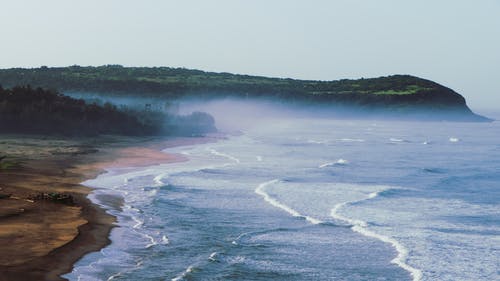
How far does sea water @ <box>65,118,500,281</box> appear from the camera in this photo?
1669 cm

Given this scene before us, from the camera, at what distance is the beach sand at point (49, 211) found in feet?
51.7

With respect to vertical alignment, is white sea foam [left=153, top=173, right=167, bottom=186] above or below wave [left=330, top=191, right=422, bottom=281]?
below

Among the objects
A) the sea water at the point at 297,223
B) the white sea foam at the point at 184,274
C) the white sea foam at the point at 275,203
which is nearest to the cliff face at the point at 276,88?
the sea water at the point at 297,223

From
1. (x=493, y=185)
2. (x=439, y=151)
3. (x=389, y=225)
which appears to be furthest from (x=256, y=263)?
(x=439, y=151)

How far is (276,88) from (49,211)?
5996 inches

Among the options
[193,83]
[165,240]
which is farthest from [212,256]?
[193,83]

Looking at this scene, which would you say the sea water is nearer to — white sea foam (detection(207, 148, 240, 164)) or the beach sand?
the beach sand

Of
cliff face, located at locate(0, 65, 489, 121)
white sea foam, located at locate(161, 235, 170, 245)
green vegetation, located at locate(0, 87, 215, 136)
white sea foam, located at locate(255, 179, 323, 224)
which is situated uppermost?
cliff face, located at locate(0, 65, 489, 121)

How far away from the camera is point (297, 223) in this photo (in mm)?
22859

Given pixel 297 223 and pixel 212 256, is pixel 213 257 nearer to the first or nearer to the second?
pixel 212 256

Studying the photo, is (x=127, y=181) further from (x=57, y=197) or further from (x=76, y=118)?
(x=76, y=118)

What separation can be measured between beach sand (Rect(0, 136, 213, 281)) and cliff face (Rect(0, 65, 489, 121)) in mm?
93361

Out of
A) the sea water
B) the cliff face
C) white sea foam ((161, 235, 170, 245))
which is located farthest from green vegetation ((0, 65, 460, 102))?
white sea foam ((161, 235, 170, 245))

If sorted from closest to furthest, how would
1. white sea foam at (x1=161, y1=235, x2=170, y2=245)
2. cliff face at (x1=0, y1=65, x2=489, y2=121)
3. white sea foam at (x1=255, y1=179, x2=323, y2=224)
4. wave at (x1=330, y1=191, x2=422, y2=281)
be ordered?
1. wave at (x1=330, y1=191, x2=422, y2=281)
2. white sea foam at (x1=161, y1=235, x2=170, y2=245)
3. white sea foam at (x1=255, y1=179, x2=323, y2=224)
4. cliff face at (x1=0, y1=65, x2=489, y2=121)
